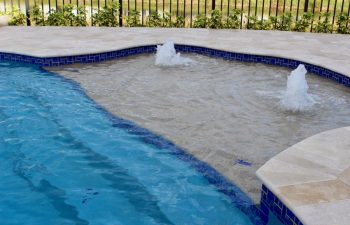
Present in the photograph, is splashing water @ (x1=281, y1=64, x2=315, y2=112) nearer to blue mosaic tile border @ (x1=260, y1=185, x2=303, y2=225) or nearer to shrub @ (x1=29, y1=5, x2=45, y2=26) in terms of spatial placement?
blue mosaic tile border @ (x1=260, y1=185, x2=303, y2=225)

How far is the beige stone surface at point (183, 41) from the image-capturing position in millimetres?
7933

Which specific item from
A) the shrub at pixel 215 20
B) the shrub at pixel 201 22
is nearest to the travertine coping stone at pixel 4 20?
the shrub at pixel 201 22

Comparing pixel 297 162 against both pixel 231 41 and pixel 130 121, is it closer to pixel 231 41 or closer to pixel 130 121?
pixel 130 121

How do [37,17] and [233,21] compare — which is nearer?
[37,17]

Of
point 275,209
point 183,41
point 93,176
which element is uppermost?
point 183,41

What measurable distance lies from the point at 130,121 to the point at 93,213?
5.93ft

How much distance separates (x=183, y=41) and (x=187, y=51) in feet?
0.89

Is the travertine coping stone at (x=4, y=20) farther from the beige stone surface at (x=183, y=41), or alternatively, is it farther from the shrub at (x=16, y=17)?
the beige stone surface at (x=183, y=41)

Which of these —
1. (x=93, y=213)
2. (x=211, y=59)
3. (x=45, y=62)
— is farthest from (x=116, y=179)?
(x=211, y=59)

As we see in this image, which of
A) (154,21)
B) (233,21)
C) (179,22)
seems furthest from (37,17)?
(233,21)

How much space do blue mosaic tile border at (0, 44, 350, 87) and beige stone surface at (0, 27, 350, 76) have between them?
77mm

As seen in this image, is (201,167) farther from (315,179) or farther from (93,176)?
(315,179)

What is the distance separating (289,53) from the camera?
8148 millimetres

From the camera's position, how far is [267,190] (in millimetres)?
3426
